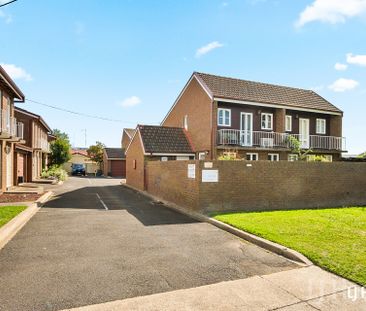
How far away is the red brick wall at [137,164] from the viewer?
19812 millimetres

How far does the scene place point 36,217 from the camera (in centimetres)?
988

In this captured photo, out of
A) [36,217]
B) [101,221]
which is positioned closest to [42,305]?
[101,221]

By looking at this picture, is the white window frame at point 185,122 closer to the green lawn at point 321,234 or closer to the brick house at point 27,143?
the brick house at point 27,143

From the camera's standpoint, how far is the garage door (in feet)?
143

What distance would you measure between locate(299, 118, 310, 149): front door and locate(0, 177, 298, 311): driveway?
16281mm

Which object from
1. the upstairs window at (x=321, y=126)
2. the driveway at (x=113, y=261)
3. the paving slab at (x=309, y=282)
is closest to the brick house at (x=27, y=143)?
the driveway at (x=113, y=261)

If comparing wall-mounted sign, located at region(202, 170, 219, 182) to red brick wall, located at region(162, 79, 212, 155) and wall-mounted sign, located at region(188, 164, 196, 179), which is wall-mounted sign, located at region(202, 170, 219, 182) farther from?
red brick wall, located at region(162, 79, 212, 155)

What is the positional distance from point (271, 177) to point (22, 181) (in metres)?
19.3

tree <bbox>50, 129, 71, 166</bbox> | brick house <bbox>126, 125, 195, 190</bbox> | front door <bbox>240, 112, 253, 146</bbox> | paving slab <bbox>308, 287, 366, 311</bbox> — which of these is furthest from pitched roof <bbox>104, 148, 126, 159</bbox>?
paving slab <bbox>308, 287, 366, 311</bbox>

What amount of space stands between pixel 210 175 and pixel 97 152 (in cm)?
4666

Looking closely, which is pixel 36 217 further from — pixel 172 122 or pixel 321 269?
pixel 172 122

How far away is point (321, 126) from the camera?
2380 centimetres

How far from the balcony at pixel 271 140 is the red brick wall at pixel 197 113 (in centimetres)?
98

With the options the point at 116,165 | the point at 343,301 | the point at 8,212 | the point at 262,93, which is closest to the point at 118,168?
the point at 116,165
